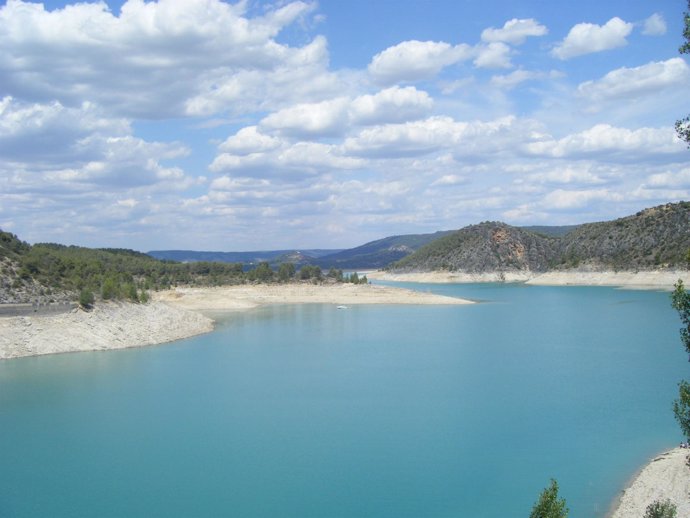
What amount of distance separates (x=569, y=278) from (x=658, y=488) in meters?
90.1

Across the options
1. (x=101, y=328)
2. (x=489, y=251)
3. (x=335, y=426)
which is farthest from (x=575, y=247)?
(x=335, y=426)

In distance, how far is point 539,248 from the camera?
401 feet

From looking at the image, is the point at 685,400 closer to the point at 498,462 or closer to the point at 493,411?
the point at 498,462

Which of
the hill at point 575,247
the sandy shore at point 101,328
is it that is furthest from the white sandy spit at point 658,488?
the hill at point 575,247

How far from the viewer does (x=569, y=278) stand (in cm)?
9831

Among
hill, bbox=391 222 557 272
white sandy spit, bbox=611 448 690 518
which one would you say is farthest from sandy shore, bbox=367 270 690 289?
white sandy spit, bbox=611 448 690 518

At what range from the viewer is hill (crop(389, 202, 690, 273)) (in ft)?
283

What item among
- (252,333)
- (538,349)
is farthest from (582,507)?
(252,333)

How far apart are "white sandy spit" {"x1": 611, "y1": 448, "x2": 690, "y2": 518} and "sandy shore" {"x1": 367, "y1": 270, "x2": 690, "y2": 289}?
53.1 meters

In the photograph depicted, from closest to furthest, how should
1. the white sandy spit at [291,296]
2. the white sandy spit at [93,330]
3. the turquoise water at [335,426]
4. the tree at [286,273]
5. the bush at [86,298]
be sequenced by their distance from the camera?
the turquoise water at [335,426] < the white sandy spit at [93,330] < the bush at [86,298] < the white sandy spit at [291,296] < the tree at [286,273]

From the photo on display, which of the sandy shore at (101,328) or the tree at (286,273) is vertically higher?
the tree at (286,273)

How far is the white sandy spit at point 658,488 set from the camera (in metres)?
12.2

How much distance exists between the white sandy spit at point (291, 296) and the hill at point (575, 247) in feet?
105

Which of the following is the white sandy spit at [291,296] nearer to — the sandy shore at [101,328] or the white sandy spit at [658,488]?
the sandy shore at [101,328]
